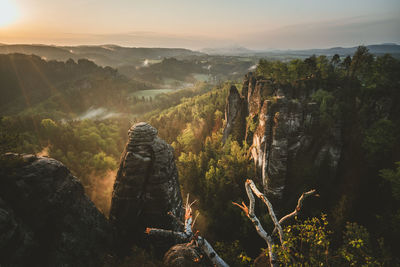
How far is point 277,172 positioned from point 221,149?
1942cm

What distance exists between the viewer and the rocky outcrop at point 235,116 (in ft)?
149

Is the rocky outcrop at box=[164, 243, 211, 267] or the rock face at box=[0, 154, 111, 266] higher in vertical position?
the rock face at box=[0, 154, 111, 266]

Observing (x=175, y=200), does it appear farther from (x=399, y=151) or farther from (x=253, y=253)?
(x=399, y=151)

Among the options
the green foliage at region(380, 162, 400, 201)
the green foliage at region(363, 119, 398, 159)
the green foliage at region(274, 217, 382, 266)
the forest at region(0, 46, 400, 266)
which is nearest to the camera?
the green foliage at region(274, 217, 382, 266)

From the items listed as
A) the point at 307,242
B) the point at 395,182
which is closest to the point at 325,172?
the point at 395,182

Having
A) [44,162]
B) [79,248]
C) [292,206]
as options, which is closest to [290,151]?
[292,206]

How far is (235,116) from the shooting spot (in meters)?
48.8

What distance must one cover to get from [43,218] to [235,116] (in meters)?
42.9

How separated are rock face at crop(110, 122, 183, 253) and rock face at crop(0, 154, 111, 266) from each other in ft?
13.3

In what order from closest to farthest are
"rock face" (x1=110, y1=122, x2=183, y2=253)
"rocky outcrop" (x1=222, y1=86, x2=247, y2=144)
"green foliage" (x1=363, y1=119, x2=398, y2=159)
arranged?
"rock face" (x1=110, y1=122, x2=183, y2=253), "green foliage" (x1=363, y1=119, x2=398, y2=159), "rocky outcrop" (x1=222, y1=86, x2=247, y2=144)

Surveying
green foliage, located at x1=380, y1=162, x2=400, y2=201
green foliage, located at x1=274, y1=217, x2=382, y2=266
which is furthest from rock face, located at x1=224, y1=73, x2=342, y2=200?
green foliage, located at x1=274, y1=217, x2=382, y2=266

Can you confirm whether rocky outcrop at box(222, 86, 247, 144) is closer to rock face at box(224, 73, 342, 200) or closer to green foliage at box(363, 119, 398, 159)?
rock face at box(224, 73, 342, 200)

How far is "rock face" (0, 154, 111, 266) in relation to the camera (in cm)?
1167

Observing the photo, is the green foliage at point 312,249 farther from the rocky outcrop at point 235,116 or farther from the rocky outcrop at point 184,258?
the rocky outcrop at point 235,116
